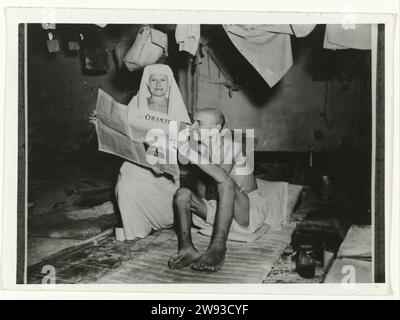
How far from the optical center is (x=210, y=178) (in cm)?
260

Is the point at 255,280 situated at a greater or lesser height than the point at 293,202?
lesser

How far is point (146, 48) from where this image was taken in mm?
2605

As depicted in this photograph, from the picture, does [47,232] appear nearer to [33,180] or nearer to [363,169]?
[33,180]

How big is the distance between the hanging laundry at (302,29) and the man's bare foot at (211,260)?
1165mm

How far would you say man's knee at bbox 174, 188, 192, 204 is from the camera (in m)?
2.55

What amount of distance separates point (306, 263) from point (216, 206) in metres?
0.55

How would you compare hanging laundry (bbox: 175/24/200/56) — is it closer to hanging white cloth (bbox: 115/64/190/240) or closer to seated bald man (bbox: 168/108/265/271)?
hanging white cloth (bbox: 115/64/190/240)

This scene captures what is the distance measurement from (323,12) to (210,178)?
102 centimetres

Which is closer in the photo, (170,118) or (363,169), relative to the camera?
(363,169)

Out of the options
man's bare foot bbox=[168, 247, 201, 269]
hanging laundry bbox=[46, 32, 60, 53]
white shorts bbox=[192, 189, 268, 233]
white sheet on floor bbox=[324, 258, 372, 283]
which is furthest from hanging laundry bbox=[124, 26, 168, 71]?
white sheet on floor bbox=[324, 258, 372, 283]

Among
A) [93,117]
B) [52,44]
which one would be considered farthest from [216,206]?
[52,44]

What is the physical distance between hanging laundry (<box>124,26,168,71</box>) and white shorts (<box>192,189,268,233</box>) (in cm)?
84
